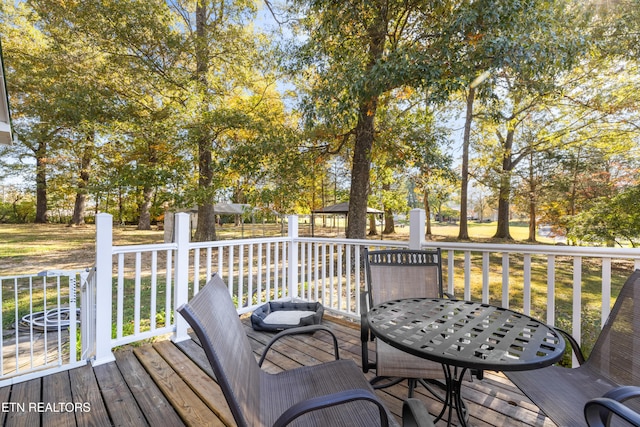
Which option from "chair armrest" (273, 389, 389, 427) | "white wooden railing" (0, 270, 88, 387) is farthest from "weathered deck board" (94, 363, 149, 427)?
"chair armrest" (273, 389, 389, 427)

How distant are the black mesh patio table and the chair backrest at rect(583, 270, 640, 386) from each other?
1.05 feet

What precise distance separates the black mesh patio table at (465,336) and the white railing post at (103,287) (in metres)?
2.26

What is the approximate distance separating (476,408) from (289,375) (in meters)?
1.33

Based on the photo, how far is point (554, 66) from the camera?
3996 millimetres

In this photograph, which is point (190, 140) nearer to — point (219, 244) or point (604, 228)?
point (219, 244)

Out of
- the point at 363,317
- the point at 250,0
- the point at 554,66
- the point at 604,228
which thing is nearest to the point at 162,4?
the point at 250,0

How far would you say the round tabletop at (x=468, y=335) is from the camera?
123 centimetres

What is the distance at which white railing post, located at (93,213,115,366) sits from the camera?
8.17ft

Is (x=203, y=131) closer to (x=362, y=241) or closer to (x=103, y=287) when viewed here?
(x=103, y=287)

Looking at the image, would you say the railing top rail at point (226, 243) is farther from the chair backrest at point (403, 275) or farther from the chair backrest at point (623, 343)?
the chair backrest at point (623, 343)

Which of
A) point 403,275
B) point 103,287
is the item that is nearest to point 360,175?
point 403,275

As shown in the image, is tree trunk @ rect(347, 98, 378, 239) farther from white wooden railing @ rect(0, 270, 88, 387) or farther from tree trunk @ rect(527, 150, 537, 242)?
tree trunk @ rect(527, 150, 537, 242)

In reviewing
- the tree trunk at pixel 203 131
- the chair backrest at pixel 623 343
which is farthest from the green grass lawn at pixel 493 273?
the tree trunk at pixel 203 131

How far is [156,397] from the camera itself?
2088 millimetres
